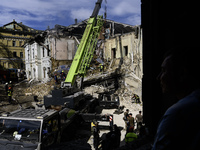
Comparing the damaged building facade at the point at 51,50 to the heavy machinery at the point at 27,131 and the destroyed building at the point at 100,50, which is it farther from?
the heavy machinery at the point at 27,131

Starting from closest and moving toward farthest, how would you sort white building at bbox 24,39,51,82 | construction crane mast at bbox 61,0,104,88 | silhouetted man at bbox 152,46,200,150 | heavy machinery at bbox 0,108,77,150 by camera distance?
silhouetted man at bbox 152,46,200,150 → heavy machinery at bbox 0,108,77,150 → construction crane mast at bbox 61,0,104,88 → white building at bbox 24,39,51,82

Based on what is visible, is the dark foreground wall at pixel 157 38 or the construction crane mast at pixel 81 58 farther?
the construction crane mast at pixel 81 58

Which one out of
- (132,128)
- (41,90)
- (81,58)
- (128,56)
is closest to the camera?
(132,128)

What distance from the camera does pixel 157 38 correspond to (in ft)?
11.0

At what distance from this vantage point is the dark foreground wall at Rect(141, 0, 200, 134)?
295cm

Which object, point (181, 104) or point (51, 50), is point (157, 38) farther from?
point (51, 50)

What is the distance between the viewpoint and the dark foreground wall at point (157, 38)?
295cm

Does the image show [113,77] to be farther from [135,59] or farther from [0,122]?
[0,122]

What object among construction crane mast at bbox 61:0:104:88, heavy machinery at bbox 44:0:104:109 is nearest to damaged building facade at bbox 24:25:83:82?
heavy machinery at bbox 44:0:104:109

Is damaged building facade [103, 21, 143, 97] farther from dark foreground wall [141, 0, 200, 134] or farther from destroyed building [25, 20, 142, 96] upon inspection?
dark foreground wall [141, 0, 200, 134]

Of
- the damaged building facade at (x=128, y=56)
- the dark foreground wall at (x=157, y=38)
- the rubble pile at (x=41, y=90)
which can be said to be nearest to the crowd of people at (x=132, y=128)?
the dark foreground wall at (x=157, y=38)

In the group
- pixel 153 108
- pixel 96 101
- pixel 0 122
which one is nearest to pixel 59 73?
pixel 96 101

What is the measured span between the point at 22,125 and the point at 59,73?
18487mm

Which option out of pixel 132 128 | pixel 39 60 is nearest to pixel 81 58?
pixel 132 128
